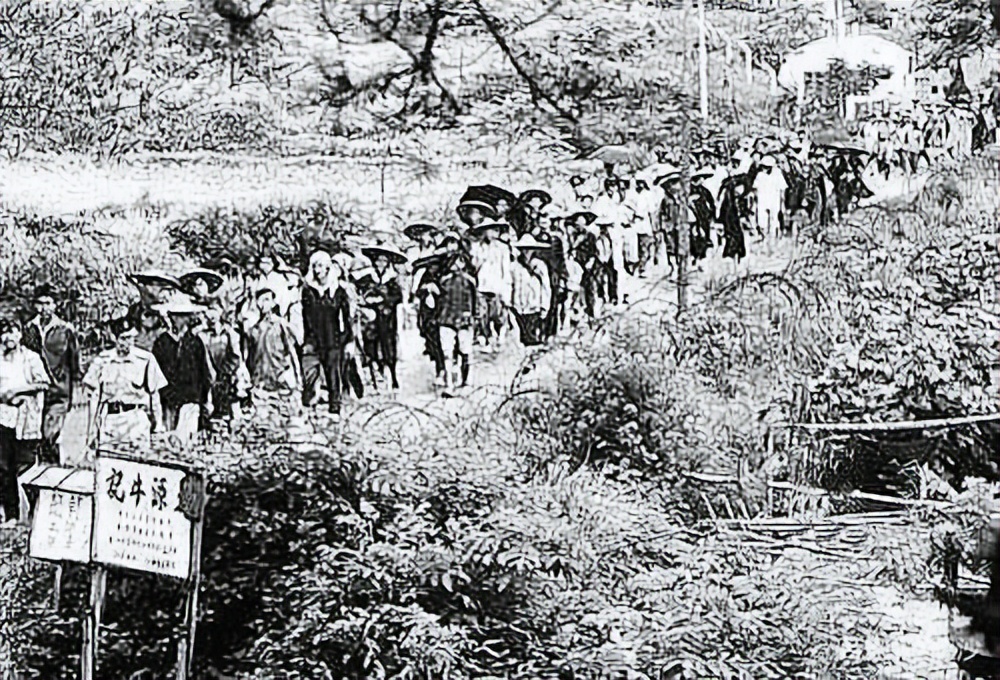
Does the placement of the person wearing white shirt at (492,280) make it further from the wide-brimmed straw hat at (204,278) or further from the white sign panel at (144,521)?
the white sign panel at (144,521)

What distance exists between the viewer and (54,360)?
4758 millimetres

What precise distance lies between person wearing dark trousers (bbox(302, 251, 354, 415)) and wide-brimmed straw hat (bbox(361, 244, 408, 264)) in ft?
0.34

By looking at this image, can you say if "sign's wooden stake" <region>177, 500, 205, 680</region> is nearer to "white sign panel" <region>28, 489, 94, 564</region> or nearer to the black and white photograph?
the black and white photograph

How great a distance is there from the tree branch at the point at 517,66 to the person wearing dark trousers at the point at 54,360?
1.64 metres

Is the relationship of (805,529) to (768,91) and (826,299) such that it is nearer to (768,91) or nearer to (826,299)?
(826,299)

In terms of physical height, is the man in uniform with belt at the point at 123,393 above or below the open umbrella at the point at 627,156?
below

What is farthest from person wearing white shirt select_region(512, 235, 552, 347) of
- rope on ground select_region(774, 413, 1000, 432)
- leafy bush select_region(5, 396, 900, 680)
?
rope on ground select_region(774, 413, 1000, 432)

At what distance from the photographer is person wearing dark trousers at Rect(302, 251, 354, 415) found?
4.64 metres

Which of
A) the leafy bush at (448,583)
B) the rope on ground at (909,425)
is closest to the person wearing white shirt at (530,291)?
the leafy bush at (448,583)

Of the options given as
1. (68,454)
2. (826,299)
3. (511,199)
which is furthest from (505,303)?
(68,454)

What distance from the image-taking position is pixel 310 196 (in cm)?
468

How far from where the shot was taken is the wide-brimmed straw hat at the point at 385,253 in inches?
183

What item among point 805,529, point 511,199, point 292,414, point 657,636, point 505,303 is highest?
point 511,199

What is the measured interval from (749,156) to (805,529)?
1163 mm
